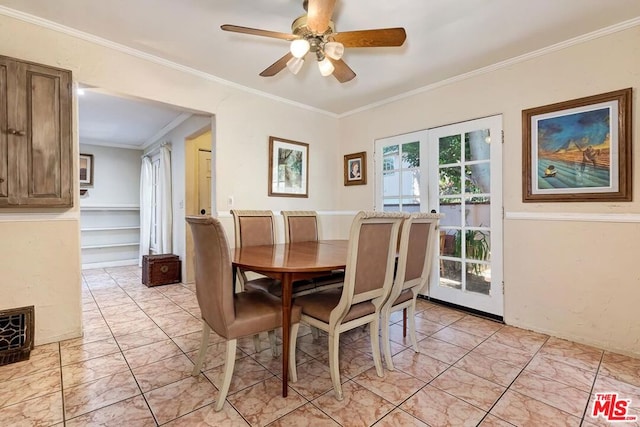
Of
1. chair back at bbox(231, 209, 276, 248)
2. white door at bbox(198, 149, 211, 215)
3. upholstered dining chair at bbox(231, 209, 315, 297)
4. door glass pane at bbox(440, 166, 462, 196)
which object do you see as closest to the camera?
upholstered dining chair at bbox(231, 209, 315, 297)

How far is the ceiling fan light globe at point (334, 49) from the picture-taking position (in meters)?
1.87

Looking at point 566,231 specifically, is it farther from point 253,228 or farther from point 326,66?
point 253,228

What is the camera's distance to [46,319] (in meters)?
2.27

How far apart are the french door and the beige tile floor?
19.6 inches

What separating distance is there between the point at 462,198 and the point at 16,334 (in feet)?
12.5

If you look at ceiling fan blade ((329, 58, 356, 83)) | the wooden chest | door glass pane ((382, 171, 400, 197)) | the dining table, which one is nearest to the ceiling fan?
ceiling fan blade ((329, 58, 356, 83))

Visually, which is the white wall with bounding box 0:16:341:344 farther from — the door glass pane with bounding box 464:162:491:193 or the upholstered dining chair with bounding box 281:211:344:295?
the door glass pane with bounding box 464:162:491:193

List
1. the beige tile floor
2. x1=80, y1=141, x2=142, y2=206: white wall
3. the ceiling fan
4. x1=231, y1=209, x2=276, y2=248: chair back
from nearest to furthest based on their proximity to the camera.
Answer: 1. the beige tile floor
2. the ceiling fan
3. x1=231, y1=209, x2=276, y2=248: chair back
4. x1=80, y1=141, x2=142, y2=206: white wall

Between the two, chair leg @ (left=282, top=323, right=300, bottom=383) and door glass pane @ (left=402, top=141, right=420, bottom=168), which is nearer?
chair leg @ (left=282, top=323, right=300, bottom=383)

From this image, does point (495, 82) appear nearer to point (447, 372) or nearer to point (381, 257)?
point (381, 257)

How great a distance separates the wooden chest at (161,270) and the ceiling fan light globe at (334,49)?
11.5ft

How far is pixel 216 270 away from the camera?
1553 mm

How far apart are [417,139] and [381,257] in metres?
2.11

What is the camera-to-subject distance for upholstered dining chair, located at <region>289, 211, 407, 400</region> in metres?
1.61
